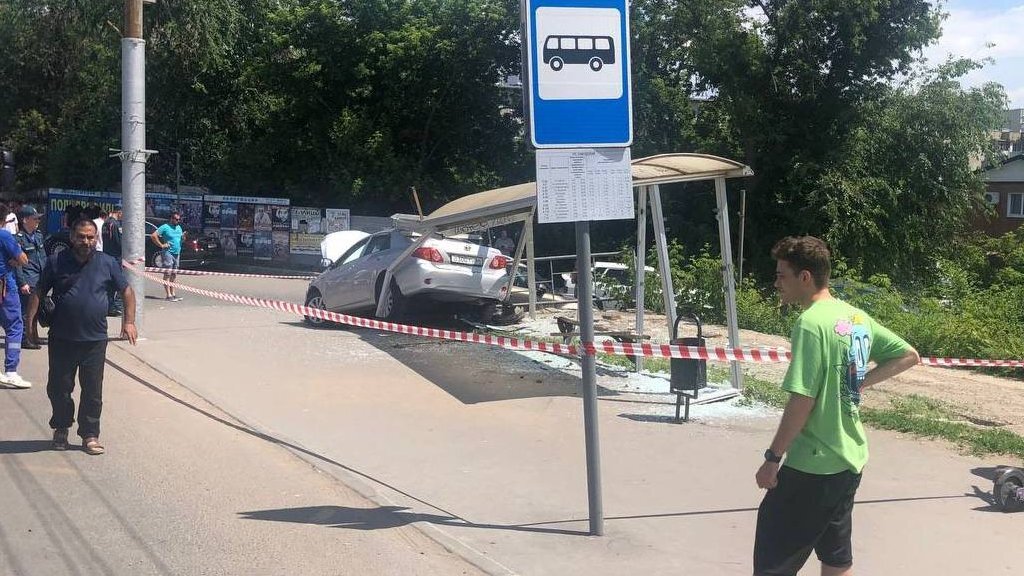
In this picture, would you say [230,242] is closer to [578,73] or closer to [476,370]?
[476,370]

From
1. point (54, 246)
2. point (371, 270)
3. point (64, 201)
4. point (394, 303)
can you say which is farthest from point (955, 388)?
point (64, 201)

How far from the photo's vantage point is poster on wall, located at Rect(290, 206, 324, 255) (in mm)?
30703

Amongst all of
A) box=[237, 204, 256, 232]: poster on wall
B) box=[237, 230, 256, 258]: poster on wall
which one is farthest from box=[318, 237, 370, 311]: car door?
box=[237, 204, 256, 232]: poster on wall

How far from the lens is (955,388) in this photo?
34.0 ft

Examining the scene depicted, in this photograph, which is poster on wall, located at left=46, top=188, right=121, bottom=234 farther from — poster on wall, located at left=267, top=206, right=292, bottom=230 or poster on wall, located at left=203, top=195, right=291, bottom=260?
poster on wall, located at left=267, top=206, right=292, bottom=230

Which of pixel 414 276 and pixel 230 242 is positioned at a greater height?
pixel 230 242

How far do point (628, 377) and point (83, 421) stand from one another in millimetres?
5605

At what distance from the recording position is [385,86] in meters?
32.1

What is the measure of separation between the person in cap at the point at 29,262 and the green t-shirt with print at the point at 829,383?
30.9ft

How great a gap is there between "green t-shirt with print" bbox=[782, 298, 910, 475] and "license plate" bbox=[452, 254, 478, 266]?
1011 centimetres

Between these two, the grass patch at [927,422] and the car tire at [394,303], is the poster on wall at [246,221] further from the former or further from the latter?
the grass patch at [927,422]

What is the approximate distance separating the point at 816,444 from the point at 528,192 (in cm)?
755

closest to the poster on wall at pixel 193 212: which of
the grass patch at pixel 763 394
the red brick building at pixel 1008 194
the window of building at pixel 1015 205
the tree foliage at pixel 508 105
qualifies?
the tree foliage at pixel 508 105

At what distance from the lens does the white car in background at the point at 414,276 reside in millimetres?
13578
